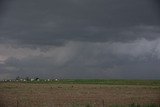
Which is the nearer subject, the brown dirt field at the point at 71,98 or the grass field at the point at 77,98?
the grass field at the point at 77,98

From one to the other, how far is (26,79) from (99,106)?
108882 millimetres

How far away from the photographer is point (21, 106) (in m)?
23.7

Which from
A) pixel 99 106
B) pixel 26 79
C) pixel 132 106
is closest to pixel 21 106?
pixel 99 106

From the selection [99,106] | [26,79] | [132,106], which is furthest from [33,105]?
[26,79]

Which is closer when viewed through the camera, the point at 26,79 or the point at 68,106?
the point at 68,106

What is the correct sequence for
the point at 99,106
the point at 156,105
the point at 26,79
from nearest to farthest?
the point at 156,105 < the point at 99,106 < the point at 26,79

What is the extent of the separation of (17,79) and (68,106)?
110 meters

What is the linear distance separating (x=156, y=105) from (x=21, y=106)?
8.88m

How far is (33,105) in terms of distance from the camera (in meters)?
24.5

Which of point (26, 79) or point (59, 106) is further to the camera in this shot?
point (26, 79)

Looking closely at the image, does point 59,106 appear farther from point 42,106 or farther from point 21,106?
point 21,106

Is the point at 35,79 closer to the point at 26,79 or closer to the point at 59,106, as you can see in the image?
the point at 26,79

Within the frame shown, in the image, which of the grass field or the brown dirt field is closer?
the grass field

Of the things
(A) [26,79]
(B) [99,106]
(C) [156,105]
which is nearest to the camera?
(C) [156,105]
